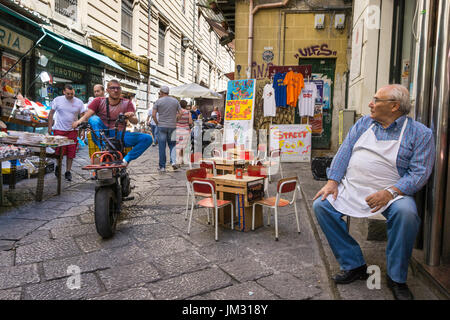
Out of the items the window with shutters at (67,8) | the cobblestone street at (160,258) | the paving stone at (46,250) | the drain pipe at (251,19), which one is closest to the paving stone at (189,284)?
the cobblestone street at (160,258)

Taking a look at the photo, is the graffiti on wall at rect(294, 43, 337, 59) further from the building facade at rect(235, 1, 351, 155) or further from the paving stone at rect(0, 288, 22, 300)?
the paving stone at rect(0, 288, 22, 300)

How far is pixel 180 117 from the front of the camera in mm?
8672

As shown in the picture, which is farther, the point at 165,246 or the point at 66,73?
the point at 66,73

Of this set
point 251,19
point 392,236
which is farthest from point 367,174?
point 251,19

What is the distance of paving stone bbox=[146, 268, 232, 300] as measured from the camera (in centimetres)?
225

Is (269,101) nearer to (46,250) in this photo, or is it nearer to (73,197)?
(73,197)

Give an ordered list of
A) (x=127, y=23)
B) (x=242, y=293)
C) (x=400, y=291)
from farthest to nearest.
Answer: (x=127, y=23) → (x=242, y=293) → (x=400, y=291)

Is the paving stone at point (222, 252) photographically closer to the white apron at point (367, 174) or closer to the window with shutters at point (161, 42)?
the white apron at point (367, 174)

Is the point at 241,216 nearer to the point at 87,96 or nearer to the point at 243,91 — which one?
the point at 243,91

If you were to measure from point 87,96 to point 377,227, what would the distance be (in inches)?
479

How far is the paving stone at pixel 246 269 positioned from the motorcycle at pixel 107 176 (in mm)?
1298

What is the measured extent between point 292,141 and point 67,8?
898 centimetres

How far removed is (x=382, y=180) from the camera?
234 cm
